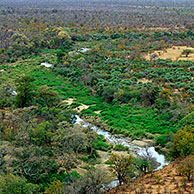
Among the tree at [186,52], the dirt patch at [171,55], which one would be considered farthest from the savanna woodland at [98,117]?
the tree at [186,52]

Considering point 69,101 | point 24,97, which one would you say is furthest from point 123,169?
point 69,101

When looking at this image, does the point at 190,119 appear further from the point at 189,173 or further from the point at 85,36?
the point at 85,36

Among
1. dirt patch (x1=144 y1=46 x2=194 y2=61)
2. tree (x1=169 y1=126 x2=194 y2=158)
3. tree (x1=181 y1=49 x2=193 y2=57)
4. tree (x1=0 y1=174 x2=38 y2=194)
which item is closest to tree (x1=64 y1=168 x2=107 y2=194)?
tree (x1=0 y1=174 x2=38 y2=194)

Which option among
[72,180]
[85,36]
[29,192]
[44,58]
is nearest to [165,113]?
[72,180]

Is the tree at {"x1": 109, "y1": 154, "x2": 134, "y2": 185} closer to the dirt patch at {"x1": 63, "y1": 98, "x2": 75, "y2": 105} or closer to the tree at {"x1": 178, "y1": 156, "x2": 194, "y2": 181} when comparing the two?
the tree at {"x1": 178, "y1": 156, "x2": 194, "y2": 181}

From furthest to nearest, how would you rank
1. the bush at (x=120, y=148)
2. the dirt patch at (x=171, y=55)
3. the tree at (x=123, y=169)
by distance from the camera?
1. the dirt patch at (x=171, y=55)
2. the bush at (x=120, y=148)
3. the tree at (x=123, y=169)

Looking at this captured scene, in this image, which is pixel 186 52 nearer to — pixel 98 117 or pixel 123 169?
pixel 98 117

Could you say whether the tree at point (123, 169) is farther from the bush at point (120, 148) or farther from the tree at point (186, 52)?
the tree at point (186, 52)
